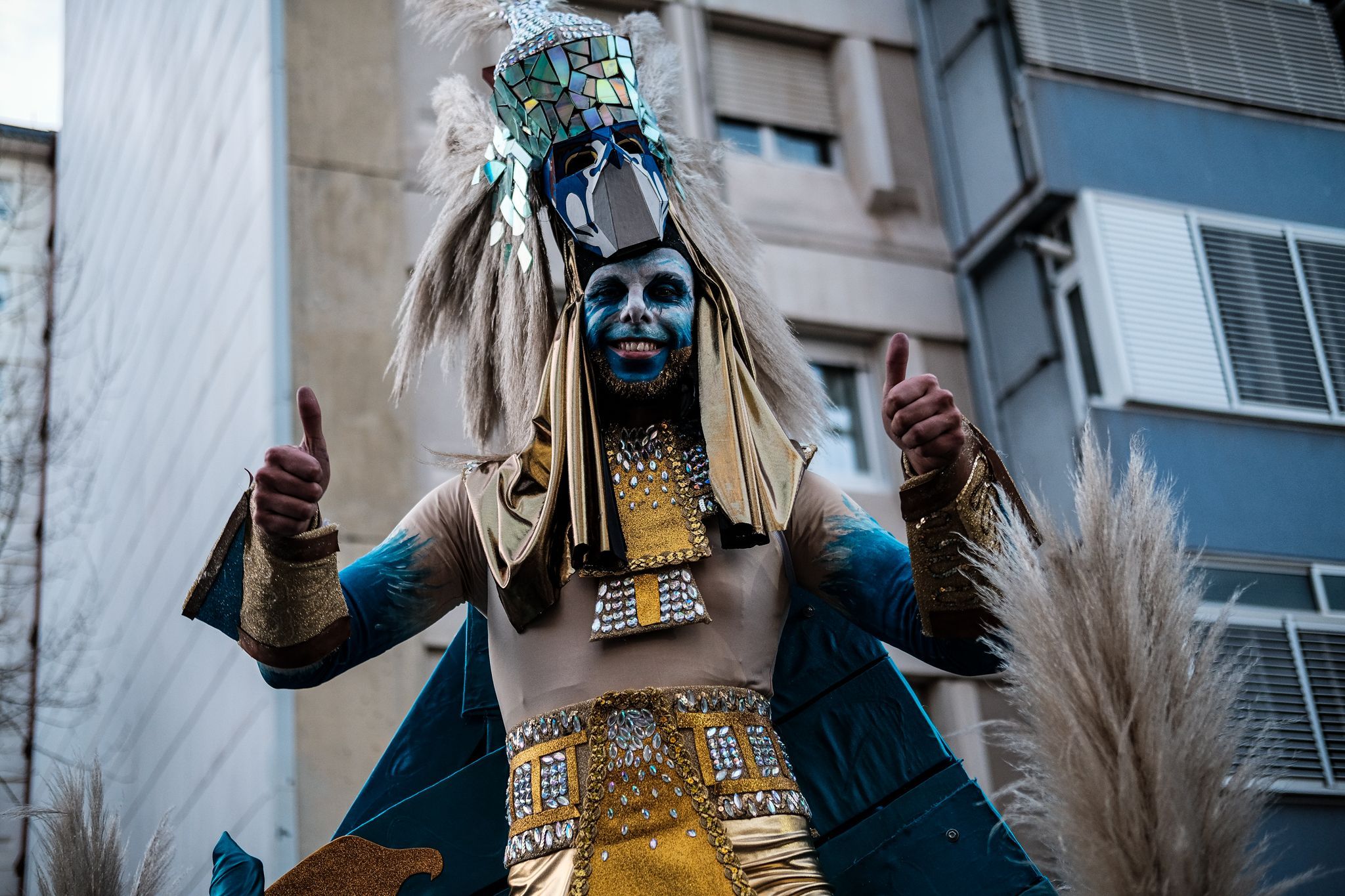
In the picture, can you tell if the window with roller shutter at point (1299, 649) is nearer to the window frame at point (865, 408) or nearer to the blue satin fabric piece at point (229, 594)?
the window frame at point (865, 408)

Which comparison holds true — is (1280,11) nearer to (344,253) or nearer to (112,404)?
(344,253)

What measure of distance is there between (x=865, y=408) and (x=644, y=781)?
725 centimetres

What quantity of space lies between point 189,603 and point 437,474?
17.1ft

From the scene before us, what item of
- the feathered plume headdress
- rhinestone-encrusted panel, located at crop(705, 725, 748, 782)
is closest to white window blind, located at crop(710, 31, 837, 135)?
the feathered plume headdress

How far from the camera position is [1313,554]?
873 cm

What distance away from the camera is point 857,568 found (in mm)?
3484

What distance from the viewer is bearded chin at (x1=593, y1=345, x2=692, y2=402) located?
11.4ft

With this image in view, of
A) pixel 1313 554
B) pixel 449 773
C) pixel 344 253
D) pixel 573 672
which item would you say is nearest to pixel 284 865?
pixel 344 253

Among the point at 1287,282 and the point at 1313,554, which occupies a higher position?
the point at 1287,282

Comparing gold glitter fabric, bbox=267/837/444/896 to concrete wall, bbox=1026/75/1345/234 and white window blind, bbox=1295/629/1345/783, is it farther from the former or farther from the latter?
concrete wall, bbox=1026/75/1345/234

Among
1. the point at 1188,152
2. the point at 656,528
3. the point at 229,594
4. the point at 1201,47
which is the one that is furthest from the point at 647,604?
the point at 1201,47

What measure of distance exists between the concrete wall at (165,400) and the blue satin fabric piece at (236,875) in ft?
13.2

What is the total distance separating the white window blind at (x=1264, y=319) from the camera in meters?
9.09

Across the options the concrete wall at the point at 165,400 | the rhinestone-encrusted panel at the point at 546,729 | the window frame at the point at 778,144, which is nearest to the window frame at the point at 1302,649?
the window frame at the point at 778,144
